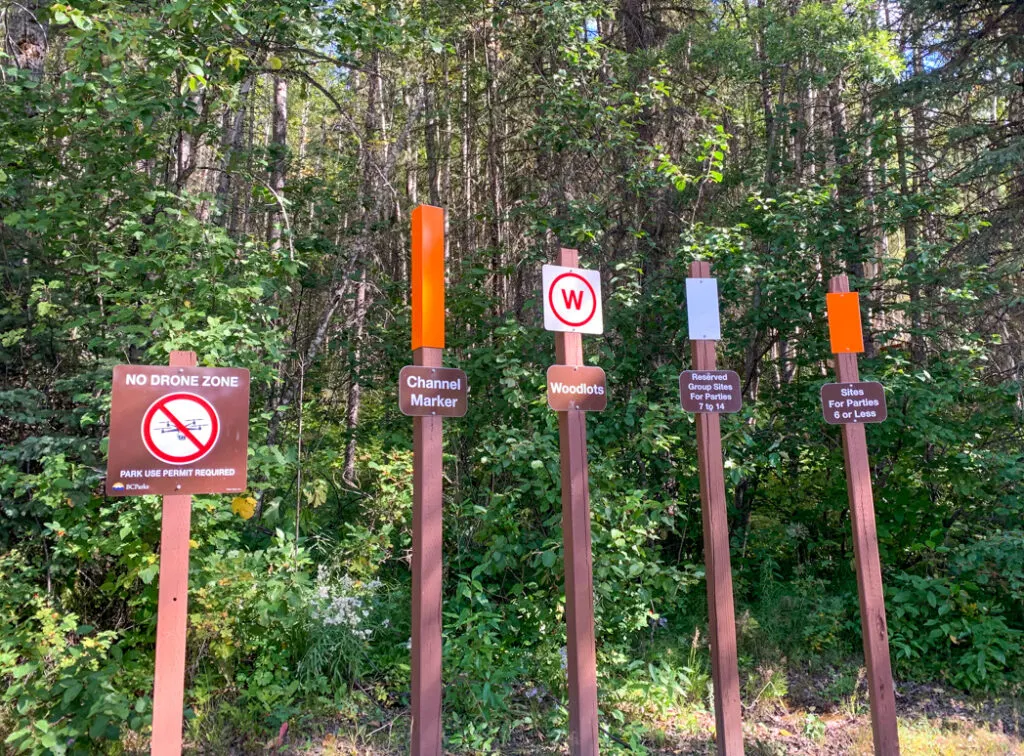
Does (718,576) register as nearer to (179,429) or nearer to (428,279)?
(428,279)

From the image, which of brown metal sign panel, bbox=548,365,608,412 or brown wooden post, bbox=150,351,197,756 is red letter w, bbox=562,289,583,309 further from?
brown wooden post, bbox=150,351,197,756

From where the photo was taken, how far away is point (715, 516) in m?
4.30

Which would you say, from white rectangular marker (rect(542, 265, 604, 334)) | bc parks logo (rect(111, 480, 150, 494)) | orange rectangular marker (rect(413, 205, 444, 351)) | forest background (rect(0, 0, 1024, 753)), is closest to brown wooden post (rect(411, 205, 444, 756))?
orange rectangular marker (rect(413, 205, 444, 351))

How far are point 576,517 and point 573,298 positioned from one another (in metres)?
1.26

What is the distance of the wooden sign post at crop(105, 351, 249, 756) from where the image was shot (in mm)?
2777

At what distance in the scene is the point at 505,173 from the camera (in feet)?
35.5

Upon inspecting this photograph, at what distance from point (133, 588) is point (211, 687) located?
0.97 metres

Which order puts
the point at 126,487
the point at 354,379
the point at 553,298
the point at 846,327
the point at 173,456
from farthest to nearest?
the point at 354,379, the point at 846,327, the point at 553,298, the point at 173,456, the point at 126,487

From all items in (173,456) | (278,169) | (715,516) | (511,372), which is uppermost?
(278,169)

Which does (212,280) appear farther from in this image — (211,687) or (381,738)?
(381,738)

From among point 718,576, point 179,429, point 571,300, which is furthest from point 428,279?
point 718,576

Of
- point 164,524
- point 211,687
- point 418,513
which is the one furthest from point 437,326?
point 211,687

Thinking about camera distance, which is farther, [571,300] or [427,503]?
[571,300]

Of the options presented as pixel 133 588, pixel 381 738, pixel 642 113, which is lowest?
pixel 381 738
